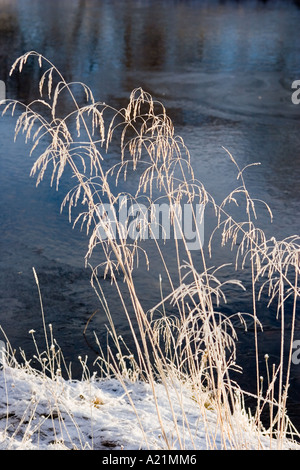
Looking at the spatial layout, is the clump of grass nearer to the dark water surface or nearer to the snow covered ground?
the snow covered ground

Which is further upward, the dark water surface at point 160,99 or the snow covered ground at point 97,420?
the dark water surface at point 160,99

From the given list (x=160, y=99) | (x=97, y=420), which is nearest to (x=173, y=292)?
(x=97, y=420)

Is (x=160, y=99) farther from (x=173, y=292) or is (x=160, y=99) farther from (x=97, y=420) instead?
(x=173, y=292)

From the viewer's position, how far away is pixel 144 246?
6.08m

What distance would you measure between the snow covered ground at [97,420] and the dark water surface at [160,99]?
92cm

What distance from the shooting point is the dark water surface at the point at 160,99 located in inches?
203

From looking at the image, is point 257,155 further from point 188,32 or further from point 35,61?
point 188,32

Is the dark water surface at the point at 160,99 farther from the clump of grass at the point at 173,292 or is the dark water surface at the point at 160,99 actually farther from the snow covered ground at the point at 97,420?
the snow covered ground at the point at 97,420

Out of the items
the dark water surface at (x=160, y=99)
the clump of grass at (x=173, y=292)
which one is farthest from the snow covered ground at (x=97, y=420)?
the dark water surface at (x=160, y=99)

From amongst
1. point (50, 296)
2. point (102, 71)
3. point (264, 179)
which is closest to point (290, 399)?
point (50, 296)

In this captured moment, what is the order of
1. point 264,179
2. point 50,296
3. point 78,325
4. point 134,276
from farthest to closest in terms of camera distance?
point 264,179, point 134,276, point 50,296, point 78,325

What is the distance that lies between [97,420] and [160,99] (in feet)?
25.6

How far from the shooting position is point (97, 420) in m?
3.15
